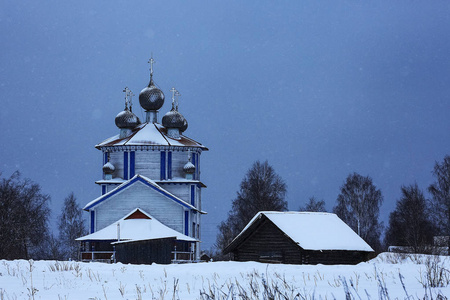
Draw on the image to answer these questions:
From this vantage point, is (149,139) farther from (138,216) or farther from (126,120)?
(138,216)

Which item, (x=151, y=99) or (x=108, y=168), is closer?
(x=108, y=168)

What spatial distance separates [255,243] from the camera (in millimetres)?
28891

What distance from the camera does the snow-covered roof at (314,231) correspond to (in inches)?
1056


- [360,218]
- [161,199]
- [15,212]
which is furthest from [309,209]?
[15,212]

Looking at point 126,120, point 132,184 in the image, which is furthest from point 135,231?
point 126,120

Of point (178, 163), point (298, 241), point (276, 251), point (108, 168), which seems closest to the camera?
point (298, 241)

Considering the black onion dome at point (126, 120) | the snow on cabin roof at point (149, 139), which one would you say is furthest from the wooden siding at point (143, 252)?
the black onion dome at point (126, 120)

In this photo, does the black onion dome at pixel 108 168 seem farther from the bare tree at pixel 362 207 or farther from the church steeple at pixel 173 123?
the bare tree at pixel 362 207

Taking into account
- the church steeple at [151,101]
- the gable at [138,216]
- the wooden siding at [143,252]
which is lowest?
the wooden siding at [143,252]

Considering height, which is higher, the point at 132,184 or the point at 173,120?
the point at 173,120

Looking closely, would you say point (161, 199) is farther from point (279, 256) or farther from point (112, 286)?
point (112, 286)

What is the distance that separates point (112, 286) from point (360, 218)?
45993 mm

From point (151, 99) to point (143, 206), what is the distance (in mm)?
9758

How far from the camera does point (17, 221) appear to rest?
136 ft
